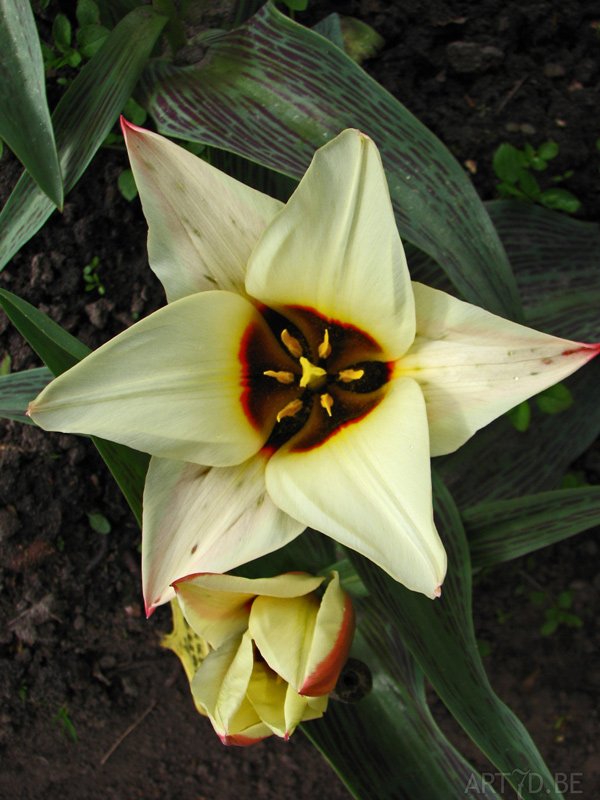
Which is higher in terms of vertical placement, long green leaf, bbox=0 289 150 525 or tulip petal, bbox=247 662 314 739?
long green leaf, bbox=0 289 150 525

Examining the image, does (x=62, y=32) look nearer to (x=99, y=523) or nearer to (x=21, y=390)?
(x=21, y=390)

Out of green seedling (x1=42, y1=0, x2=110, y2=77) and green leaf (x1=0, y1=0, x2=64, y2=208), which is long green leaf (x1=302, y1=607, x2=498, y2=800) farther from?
green seedling (x1=42, y1=0, x2=110, y2=77)

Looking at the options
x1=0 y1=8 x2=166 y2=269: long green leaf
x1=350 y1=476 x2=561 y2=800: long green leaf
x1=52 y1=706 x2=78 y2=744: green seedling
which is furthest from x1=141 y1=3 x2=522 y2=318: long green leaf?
x1=52 y1=706 x2=78 y2=744: green seedling

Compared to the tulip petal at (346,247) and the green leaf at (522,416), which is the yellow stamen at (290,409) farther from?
the green leaf at (522,416)

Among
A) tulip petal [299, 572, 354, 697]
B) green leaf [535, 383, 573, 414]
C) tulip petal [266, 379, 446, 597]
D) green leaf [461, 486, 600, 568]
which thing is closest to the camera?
tulip petal [266, 379, 446, 597]

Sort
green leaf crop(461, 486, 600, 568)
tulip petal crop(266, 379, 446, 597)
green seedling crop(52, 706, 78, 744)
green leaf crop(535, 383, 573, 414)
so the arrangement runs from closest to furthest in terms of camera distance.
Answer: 1. tulip petal crop(266, 379, 446, 597)
2. green leaf crop(461, 486, 600, 568)
3. green leaf crop(535, 383, 573, 414)
4. green seedling crop(52, 706, 78, 744)

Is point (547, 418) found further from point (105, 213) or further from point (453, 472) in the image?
point (105, 213)
